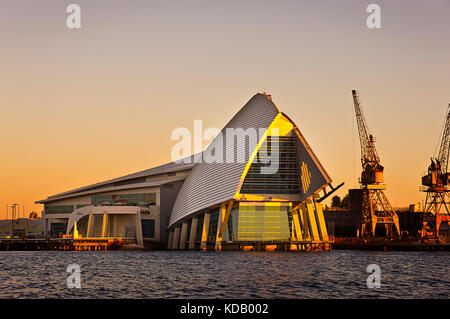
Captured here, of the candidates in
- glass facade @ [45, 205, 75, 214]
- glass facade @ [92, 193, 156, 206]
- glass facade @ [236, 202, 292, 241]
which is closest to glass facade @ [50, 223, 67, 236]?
glass facade @ [45, 205, 75, 214]

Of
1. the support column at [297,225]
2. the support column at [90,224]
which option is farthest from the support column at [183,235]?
the support column at [297,225]

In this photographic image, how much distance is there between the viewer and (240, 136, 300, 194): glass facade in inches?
4129

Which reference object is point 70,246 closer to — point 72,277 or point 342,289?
point 72,277

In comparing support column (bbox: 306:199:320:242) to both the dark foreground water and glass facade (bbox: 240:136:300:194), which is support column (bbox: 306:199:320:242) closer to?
glass facade (bbox: 240:136:300:194)

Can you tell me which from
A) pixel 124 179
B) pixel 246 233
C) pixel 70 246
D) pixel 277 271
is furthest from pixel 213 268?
pixel 124 179

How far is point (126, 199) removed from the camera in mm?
146875

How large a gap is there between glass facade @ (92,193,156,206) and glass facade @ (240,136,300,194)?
→ 43694 millimetres

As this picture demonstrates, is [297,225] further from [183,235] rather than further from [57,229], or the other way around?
[57,229]

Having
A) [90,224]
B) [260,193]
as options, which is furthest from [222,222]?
[90,224]

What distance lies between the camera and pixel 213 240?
10988 centimetres

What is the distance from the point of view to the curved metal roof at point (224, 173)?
10212 centimetres

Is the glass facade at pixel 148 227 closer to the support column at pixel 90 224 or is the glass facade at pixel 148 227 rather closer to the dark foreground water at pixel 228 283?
the support column at pixel 90 224
